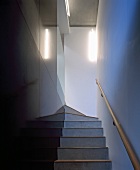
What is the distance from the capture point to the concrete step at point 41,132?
2141 mm

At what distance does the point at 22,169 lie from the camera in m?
2.01

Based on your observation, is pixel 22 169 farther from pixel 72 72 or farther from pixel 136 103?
pixel 72 72

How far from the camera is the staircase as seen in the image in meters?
2.58

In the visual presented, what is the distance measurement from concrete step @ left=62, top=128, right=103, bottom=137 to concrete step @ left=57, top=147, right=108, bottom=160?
0.61 metres

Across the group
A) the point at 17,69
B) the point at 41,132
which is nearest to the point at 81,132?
the point at 41,132

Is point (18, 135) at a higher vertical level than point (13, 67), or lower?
lower

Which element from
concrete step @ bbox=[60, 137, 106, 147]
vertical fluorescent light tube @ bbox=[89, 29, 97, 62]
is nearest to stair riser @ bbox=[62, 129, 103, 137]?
concrete step @ bbox=[60, 137, 106, 147]

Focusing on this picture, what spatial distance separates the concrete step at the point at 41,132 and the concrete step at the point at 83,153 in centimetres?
29

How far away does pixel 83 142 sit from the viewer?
3.83 metres

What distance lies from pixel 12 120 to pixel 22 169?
1.68ft

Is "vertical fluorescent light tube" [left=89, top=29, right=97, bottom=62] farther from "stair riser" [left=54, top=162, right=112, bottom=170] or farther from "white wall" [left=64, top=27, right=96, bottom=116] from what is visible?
"stair riser" [left=54, top=162, right=112, bottom=170]

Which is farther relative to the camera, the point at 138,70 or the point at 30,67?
Result: the point at 30,67

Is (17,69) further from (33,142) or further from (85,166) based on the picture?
(85,166)

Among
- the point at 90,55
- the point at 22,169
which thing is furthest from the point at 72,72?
the point at 22,169
